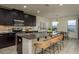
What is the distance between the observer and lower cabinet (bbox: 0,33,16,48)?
5.43 meters

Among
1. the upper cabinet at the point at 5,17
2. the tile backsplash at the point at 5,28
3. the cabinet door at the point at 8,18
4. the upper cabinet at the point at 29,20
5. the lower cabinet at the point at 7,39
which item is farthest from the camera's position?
the upper cabinet at the point at 29,20

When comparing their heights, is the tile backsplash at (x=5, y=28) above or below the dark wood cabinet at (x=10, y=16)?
below

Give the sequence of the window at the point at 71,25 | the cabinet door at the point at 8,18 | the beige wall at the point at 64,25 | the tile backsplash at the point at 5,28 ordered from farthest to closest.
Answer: the window at the point at 71,25 < the beige wall at the point at 64,25 < the tile backsplash at the point at 5,28 < the cabinet door at the point at 8,18

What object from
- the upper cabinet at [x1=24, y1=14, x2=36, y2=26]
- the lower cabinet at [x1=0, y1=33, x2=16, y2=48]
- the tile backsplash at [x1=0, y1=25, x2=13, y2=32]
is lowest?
the lower cabinet at [x1=0, y1=33, x2=16, y2=48]

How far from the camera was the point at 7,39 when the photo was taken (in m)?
5.69

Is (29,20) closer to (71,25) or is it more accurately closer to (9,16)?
(9,16)

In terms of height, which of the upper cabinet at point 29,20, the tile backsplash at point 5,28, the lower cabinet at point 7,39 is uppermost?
A: the upper cabinet at point 29,20

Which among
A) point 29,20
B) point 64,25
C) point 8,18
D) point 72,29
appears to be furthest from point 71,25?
point 8,18

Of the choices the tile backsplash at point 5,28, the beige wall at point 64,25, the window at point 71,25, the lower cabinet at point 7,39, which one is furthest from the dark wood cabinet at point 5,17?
the window at point 71,25

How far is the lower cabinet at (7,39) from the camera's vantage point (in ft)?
17.8

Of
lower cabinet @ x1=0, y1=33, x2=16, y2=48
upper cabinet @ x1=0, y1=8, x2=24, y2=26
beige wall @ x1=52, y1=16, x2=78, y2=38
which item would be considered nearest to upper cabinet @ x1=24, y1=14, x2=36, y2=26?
upper cabinet @ x1=0, y1=8, x2=24, y2=26

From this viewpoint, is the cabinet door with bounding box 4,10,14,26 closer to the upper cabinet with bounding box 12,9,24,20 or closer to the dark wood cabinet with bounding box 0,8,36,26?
the dark wood cabinet with bounding box 0,8,36,26

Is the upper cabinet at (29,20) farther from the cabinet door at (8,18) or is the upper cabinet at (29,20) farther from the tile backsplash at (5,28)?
the cabinet door at (8,18)
